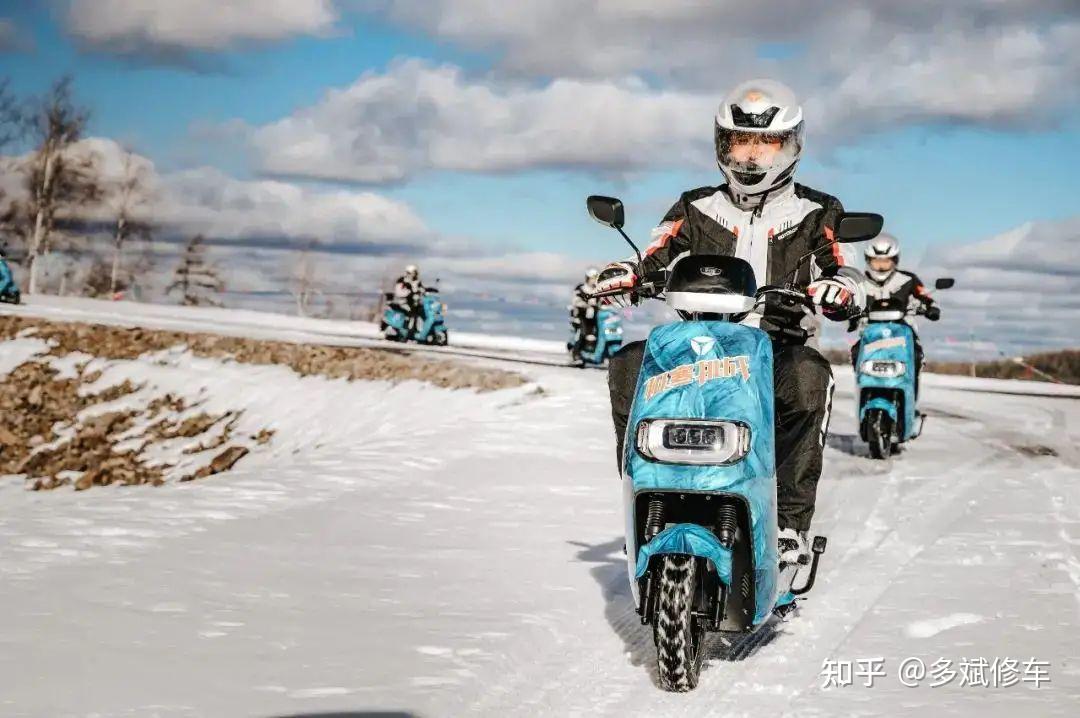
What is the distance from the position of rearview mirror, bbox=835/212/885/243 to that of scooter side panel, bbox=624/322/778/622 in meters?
0.60

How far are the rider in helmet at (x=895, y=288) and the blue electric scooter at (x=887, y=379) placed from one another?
0.09m

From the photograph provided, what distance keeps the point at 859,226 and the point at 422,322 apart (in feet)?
69.0

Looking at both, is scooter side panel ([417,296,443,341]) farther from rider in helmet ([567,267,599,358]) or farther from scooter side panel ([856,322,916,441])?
scooter side panel ([856,322,916,441])

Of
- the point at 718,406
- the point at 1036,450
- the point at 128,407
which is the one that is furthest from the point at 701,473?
the point at 128,407

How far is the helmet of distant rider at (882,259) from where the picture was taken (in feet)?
37.8

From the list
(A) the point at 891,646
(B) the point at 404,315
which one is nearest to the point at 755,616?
(A) the point at 891,646

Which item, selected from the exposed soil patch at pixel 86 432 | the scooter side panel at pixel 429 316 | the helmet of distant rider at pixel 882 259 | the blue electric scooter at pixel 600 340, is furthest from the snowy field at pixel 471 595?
the scooter side panel at pixel 429 316

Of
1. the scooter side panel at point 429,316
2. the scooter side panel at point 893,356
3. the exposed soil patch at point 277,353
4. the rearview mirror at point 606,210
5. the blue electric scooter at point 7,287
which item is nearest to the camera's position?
the rearview mirror at point 606,210

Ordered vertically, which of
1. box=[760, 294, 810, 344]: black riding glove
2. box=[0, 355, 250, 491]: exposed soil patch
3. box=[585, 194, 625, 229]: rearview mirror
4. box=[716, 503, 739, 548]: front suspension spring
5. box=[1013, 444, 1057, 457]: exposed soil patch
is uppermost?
box=[585, 194, 625, 229]: rearview mirror

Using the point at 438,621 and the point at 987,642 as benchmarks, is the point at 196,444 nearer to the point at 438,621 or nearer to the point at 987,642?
the point at 438,621

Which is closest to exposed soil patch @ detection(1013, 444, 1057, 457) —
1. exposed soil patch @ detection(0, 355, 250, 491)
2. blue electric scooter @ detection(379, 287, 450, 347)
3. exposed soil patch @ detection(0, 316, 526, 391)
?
exposed soil patch @ detection(0, 316, 526, 391)

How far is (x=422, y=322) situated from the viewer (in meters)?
25.0

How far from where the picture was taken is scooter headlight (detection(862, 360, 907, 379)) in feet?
35.5

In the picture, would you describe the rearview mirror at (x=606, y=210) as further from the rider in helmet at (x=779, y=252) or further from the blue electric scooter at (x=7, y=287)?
the blue electric scooter at (x=7, y=287)
